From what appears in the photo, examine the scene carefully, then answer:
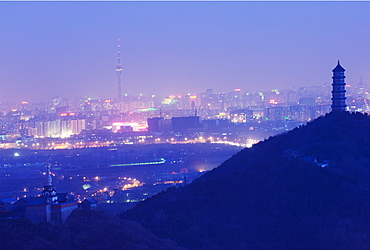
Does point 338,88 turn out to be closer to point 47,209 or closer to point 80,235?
point 47,209

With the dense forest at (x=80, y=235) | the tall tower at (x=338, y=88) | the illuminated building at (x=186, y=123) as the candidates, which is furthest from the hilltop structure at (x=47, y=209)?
the illuminated building at (x=186, y=123)

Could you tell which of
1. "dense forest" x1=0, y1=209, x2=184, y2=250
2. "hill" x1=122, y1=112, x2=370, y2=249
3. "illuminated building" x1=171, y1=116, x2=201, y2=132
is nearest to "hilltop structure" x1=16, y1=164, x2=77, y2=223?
"dense forest" x1=0, y1=209, x2=184, y2=250

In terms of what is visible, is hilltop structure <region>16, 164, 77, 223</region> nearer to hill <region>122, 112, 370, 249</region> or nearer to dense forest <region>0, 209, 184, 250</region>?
dense forest <region>0, 209, 184, 250</region>

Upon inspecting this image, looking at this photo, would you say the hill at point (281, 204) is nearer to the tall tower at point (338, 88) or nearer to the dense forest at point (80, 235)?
the dense forest at point (80, 235)

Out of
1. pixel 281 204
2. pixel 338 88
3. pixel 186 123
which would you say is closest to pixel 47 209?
pixel 281 204

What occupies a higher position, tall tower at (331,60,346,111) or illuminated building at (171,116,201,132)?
tall tower at (331,60,346,111)

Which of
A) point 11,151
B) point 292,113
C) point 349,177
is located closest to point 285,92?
point 292,113

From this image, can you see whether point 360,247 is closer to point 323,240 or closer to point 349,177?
point 323,240

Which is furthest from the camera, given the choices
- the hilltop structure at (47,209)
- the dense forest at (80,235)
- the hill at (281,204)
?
the hill at (281,204)
